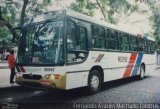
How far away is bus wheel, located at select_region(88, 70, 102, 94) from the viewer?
31.4 ft

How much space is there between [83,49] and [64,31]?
48.1 inches

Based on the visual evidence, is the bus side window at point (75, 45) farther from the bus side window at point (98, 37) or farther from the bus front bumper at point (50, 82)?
the bus side window at point (98, 37)

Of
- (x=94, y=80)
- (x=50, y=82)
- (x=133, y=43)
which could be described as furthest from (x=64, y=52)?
(x=133, y=43)

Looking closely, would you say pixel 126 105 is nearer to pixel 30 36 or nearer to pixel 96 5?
pixel 30 36

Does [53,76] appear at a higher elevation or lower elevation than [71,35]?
lower

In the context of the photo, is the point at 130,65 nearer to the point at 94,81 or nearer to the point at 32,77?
the point at 94,81

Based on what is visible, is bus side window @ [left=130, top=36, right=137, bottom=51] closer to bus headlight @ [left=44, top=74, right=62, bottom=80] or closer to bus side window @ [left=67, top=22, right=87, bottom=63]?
bus side window @ [left=67, top=22, right=87, bottom=63]

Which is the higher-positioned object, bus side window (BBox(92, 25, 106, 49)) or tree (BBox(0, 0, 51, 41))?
tree (BBox(0, 0, 51, 41))

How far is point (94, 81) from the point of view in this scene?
9875 mm

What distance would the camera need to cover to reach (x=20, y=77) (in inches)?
351

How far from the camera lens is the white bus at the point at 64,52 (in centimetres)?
812

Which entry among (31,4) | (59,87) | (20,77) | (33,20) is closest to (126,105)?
(59,87)

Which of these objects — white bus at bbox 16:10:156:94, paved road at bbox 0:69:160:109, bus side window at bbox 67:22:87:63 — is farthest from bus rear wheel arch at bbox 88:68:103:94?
bus side window at bbox 67:22:87:63

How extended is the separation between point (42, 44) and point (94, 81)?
2.59 meters
